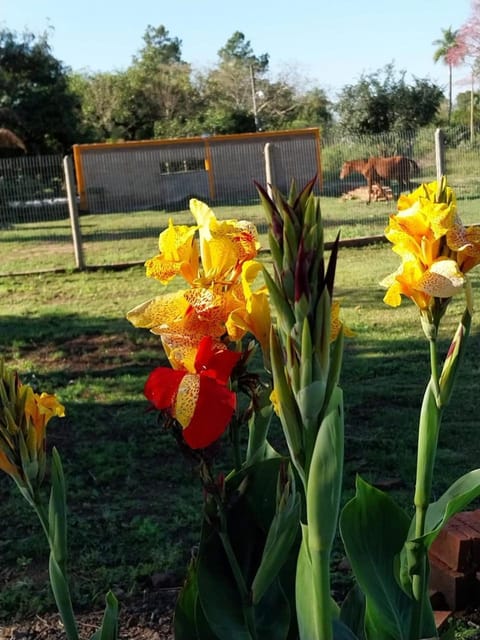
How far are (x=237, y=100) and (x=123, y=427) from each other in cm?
4275

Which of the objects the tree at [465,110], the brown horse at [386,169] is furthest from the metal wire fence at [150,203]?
the tree at [465,110]

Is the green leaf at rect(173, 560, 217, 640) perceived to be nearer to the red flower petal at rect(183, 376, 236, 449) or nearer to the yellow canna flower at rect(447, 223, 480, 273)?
the red flower petal at rect(183, 376, 236, 449)

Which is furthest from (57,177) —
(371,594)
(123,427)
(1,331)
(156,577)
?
(371,594)

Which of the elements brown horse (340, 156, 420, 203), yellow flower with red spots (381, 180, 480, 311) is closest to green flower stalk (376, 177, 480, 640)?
yellow flower with red spots (381, 180, 480, 311)

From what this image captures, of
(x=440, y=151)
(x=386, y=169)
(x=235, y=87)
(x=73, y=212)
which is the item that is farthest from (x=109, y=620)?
(x=235, y=87)

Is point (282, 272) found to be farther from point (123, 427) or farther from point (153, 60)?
point (153, 60)

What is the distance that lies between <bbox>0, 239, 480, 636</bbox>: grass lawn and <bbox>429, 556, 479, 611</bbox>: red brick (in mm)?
378

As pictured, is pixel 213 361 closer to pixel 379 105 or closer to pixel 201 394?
pixel 201 394

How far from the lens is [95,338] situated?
271 inches

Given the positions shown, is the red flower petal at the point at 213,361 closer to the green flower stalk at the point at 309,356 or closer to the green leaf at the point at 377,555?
the green flower stalk at the point at 309,356

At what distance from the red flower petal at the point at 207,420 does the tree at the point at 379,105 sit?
2593 centimetres

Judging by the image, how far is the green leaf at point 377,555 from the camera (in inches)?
51.2

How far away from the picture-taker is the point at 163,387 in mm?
1006

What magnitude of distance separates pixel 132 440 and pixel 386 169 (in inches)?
378
